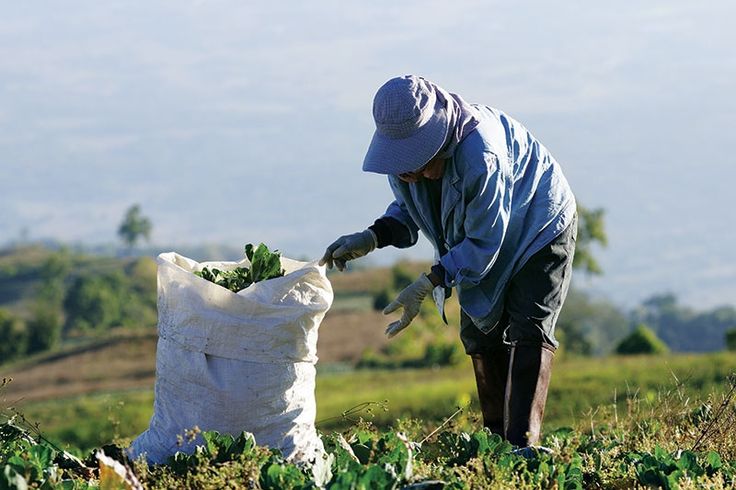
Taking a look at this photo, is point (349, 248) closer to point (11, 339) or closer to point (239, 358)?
point (239, 358)

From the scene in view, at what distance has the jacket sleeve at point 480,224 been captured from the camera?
12.9 ft

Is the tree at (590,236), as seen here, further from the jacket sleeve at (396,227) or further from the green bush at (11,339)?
the jacket sleeve at (396,227)

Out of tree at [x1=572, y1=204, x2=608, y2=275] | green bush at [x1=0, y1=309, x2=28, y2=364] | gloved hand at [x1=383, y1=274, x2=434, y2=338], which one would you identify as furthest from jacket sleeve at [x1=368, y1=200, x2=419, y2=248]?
tree at [x1=572, y1=204, x2=608, y2=275]

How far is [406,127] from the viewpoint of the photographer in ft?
13.0

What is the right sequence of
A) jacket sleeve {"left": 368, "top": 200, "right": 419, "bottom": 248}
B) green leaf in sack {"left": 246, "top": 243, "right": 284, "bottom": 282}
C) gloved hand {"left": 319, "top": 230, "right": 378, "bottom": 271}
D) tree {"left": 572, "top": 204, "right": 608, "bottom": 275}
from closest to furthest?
green leaf in sack {"left": 246, "top": 243, "right": 284, "bottom": 282} < gloved hand {"left": 319, "top": 230, "right": 378, "bottom": 271} < jacket sleeve {"left": 368, "top": 200, "right": 419, "bottom": 248} < tree {"left": 572, "top": 204, "right": 608, "bottom": 275}

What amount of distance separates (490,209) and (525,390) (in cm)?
75

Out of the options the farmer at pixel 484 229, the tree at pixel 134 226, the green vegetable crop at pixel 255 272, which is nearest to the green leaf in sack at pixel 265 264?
the green vegetable crop at pixel 255 272

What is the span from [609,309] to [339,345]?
74.9m

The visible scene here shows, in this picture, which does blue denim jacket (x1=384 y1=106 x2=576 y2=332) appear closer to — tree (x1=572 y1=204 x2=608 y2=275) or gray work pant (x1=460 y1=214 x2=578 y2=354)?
gray work pant (x1=460 y1=214 x2=578 y2=354)

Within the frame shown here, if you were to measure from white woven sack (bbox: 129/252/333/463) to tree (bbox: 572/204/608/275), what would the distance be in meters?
47.2

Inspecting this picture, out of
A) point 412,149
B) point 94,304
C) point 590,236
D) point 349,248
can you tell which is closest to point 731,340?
point 349,248

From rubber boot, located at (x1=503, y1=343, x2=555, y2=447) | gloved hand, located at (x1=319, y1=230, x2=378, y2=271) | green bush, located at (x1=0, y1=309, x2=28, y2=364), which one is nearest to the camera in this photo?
rubber boot, located at (x1=503, y1=343, x2=555, y2=447)

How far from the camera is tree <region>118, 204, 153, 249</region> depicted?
9338 cm

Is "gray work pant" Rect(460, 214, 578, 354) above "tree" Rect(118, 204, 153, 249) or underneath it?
above
